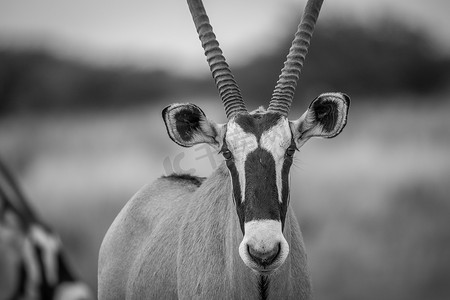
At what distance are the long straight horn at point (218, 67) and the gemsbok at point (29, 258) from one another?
3.24 meters

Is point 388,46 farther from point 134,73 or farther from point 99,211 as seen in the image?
point 99,211

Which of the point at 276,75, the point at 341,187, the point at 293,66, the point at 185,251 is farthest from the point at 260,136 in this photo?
the point at 276,75

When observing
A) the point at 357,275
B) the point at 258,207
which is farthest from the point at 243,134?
the point at 357,275

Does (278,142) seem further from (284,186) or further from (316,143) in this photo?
(316,143)

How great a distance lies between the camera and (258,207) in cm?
397

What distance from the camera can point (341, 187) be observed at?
1569 cm

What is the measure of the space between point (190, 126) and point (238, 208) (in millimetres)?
826

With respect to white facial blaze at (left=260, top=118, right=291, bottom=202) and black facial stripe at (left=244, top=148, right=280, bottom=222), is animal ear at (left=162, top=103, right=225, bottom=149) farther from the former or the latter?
black facial stripe at (left=244, top=148, right=280, bottom=222)

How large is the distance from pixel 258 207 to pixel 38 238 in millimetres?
2679

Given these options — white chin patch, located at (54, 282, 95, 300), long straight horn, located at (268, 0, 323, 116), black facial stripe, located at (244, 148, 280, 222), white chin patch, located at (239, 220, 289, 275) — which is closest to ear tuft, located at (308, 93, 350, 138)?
long straight horn, located at (268, 0, 323, 116)

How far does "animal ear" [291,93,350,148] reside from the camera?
15.2 feet

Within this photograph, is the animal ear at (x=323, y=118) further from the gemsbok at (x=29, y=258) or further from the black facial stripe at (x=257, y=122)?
the gemsbok at (x=29, y=258)

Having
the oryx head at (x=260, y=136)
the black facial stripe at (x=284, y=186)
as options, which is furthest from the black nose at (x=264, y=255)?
the black facial stripe at (x=284, y=186)

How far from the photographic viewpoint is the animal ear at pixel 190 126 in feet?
15.3
